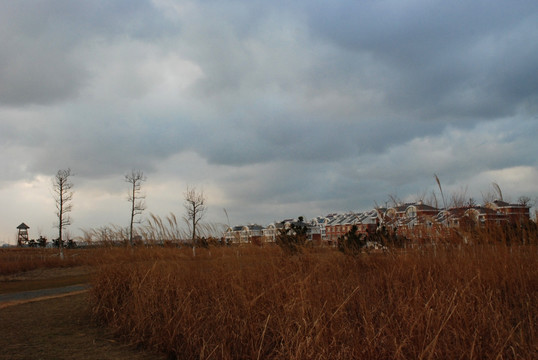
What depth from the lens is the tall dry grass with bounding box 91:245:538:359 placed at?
10.5ft

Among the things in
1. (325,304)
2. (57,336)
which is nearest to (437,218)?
(325,304)

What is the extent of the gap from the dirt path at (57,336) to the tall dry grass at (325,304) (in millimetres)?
262

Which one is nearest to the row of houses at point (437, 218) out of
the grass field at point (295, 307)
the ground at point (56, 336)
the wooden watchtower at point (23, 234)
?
the grass field at point (295, 307)

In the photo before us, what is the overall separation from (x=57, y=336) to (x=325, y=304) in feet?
13.4

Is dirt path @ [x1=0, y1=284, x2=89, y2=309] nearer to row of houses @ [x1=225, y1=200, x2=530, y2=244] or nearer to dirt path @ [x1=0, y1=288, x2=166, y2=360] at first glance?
dirt path @ [x1=0, y1=288, x2=166, y2=360]

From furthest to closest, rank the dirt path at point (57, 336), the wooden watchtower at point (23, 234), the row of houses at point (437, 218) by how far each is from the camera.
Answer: the wooden watchtower at point (23, 234)
the row of houses at point (437, 218)
the dirt path at point (57, 336)

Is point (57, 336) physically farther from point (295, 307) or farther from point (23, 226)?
point (23, 226)

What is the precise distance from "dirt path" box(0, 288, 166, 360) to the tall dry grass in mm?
262

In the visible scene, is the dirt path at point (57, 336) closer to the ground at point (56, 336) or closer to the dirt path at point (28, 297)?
the ground at point (56, 336)

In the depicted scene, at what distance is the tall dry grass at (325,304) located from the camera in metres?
3.19

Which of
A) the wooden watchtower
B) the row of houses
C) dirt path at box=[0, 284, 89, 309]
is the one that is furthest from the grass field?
the wooden watchtower

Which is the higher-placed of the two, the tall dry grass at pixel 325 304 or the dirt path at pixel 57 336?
the tall dry grass at pixel 325 304

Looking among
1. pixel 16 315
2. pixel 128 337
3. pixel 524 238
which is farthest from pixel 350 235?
pixel 16 315

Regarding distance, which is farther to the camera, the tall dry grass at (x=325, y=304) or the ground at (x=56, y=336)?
the ground at (x=56, y=336)
